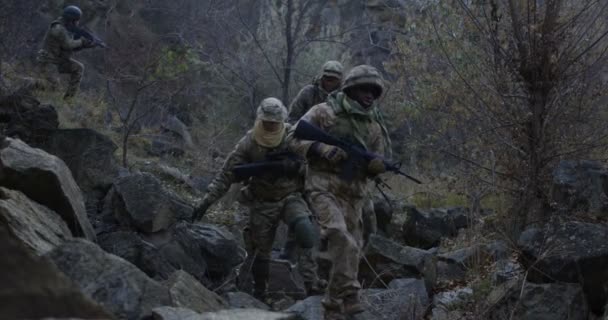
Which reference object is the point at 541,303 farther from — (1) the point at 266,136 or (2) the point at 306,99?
(2) the point at 306,99

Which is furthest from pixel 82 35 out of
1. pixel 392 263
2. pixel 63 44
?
pixel 392 263

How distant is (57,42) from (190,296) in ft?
32.6

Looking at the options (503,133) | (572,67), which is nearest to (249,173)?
(503,133)

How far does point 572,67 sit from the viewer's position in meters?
7.12

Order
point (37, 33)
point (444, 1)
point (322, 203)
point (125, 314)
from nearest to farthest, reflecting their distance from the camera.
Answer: point (125, 314), point (322, 203), point (444, 1), point (37, 33)

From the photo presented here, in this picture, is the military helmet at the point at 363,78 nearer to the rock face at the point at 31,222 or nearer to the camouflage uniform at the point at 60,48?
the rock face at the point at 31,222

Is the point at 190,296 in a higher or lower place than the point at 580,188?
lower

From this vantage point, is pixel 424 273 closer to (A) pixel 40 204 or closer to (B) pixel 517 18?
(B) pixel 517 18

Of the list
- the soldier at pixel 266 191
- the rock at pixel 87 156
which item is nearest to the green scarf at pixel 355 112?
the soldier at pixel 266 191

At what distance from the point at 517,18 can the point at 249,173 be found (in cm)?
267

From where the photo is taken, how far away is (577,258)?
5.78m

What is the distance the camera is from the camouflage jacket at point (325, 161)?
595 cm

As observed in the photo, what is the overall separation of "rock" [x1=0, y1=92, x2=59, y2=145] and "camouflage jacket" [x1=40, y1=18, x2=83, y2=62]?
3.95 metres

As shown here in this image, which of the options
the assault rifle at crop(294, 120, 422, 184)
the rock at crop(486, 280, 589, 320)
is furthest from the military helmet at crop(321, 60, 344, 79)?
the rock at crop(486, 280, 589, 320)
